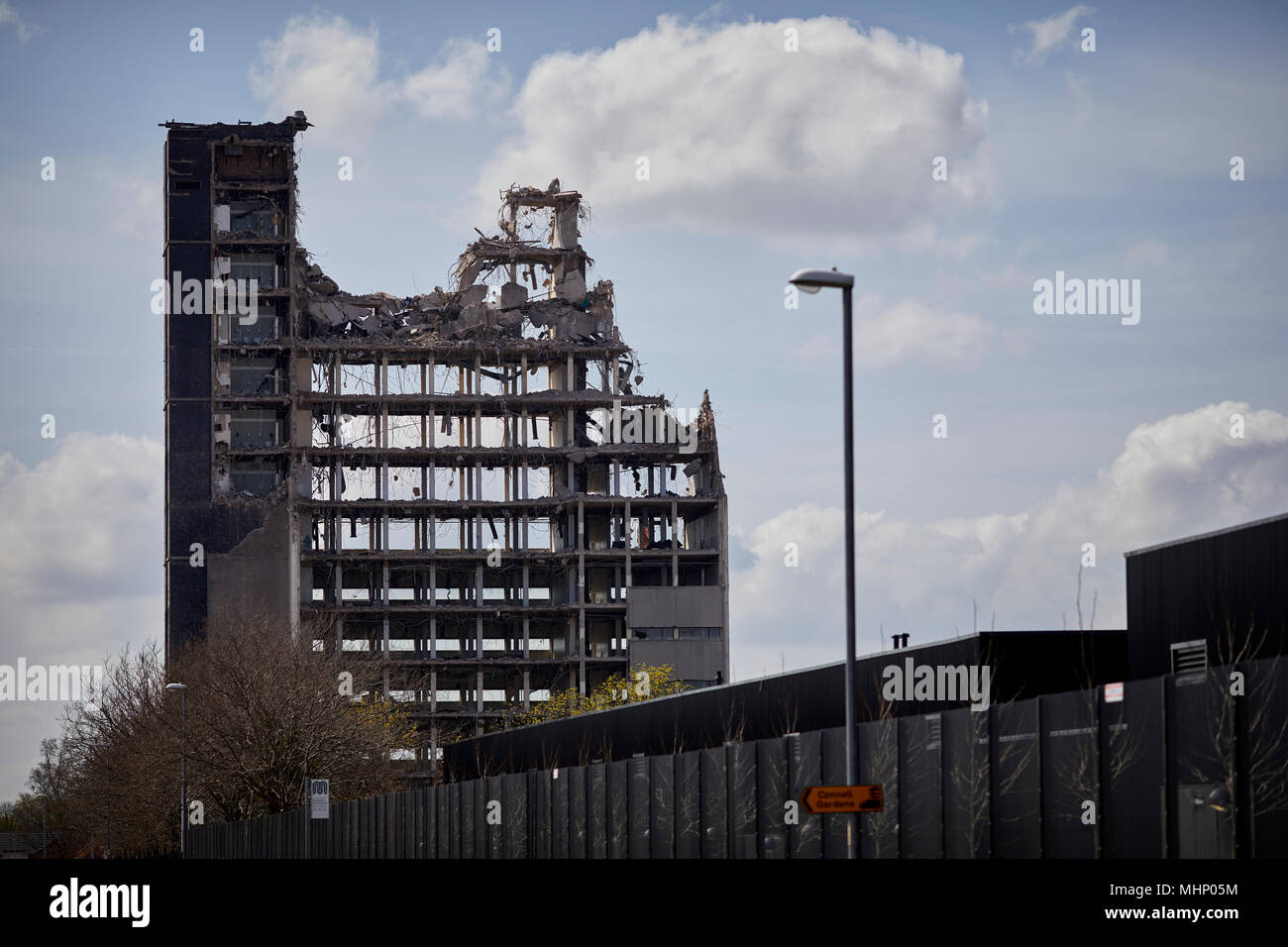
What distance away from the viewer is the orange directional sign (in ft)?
80.9

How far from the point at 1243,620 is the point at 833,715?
14.4m

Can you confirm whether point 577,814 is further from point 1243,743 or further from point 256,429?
point 256,429

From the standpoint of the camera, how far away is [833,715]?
45.8m

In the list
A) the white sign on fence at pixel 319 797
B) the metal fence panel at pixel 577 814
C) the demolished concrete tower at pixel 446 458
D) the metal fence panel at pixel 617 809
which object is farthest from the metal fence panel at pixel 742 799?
the demolished concrete tower at pixel 446 458

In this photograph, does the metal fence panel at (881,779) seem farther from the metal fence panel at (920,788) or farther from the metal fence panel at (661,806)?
the metal fence panel at (661,806)

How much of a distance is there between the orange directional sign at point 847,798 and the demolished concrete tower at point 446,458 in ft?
359

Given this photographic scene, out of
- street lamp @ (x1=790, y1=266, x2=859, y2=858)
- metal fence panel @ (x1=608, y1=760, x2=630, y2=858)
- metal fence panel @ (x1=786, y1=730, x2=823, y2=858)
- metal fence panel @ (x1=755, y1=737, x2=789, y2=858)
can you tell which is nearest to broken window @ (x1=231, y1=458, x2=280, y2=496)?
metal fence panel @ (x1=608, y1=760, x2=630, y2=858)

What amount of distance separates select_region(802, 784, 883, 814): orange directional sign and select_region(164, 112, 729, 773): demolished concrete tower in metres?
110

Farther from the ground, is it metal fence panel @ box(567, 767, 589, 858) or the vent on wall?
the vent on wall

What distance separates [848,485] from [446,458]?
11624cm

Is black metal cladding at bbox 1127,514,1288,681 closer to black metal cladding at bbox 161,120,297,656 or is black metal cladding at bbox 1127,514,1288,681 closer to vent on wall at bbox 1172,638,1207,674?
vent on wall at bbox 1172,638,1207,674

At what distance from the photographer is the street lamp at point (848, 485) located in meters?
25.5

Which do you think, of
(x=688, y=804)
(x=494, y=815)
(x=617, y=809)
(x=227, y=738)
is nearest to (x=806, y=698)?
(x=494, y=815)
